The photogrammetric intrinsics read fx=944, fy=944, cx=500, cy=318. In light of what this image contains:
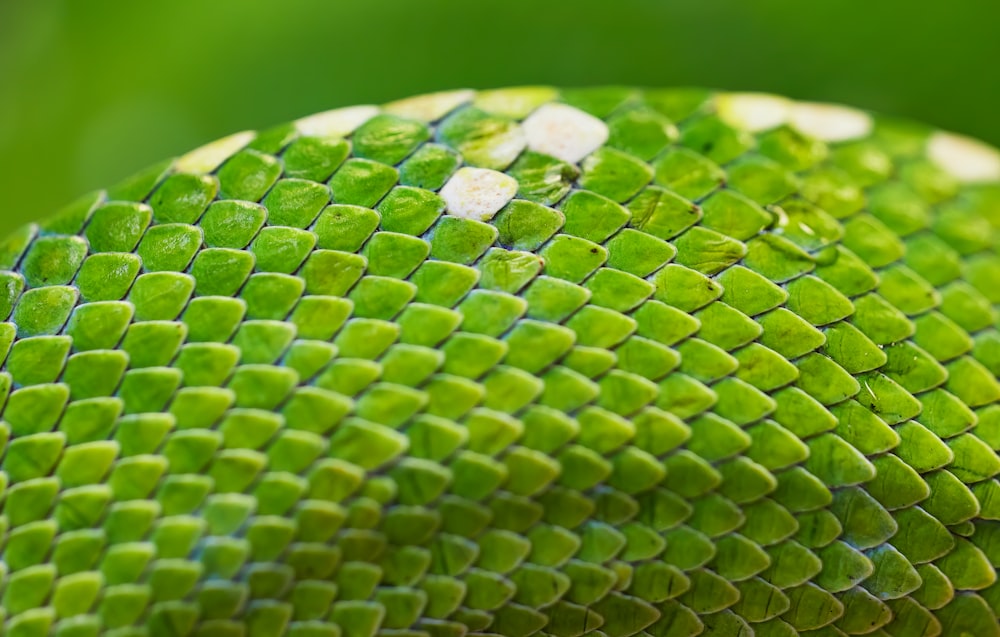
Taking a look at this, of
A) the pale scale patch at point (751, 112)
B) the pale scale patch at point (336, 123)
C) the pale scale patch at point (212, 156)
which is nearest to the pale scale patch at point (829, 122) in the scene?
the pale scale patch at point (751, 112)

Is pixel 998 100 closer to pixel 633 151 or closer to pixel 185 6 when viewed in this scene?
pixel 633 151

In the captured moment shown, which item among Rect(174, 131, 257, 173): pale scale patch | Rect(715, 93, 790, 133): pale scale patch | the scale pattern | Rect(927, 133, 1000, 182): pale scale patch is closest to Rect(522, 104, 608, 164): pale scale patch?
the scale pattern

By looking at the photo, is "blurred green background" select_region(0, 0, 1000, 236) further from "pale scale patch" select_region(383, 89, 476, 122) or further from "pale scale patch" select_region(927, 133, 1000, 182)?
"pale scale patch" select_region(383, 89, 476, 122)

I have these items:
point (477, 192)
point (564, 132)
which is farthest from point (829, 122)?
point (477, 192)

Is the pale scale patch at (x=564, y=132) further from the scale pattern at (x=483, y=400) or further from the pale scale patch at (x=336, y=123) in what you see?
the pale scale patch at (x=336, y=123)

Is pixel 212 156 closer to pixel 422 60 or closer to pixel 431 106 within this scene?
pixel 431 106

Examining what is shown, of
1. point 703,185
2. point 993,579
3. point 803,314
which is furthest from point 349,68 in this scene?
point 993,579
